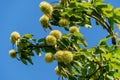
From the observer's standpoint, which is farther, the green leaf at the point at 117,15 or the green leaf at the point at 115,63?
the green leaf at the point at 117,15

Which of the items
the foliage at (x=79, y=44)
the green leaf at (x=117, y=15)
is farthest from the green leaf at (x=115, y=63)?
the green leaf at (x=117, y=15)

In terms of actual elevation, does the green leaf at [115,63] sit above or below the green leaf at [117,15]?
below

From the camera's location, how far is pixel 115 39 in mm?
3311

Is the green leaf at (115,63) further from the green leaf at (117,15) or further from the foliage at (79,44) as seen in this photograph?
the green leaf at (117,15)

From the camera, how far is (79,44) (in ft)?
10.5

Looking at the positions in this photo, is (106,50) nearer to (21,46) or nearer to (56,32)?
(56,32)

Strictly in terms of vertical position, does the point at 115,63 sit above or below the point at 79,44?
below

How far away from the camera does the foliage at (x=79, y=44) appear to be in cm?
295

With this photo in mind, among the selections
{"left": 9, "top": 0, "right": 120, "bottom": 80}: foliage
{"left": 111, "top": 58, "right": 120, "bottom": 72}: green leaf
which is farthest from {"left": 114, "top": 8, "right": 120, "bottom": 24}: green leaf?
{"left": 111, "top": 58, "right": 120, "bottom": 72}: green leaf

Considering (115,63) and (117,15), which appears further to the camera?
(117,15)

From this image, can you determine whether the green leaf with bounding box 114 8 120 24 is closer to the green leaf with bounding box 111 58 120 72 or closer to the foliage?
the foliage

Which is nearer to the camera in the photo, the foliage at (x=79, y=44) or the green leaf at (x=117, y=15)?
the foliage at (x=79, y=44)

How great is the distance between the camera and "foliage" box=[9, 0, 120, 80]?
295cm

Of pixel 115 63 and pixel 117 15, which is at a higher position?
pixel 117 15
